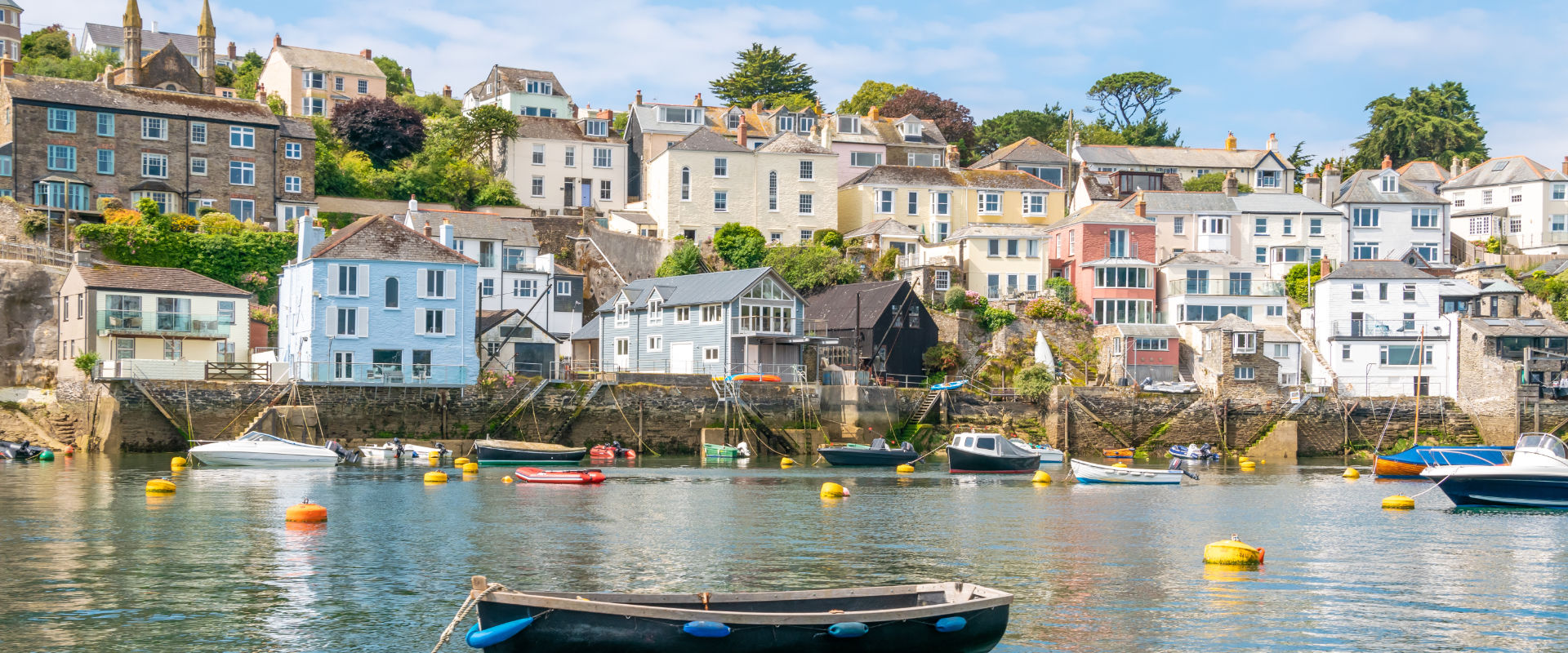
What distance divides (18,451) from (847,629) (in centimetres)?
4725

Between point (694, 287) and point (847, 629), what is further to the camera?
point (694, 287)

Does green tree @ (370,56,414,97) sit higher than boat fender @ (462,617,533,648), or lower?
higher

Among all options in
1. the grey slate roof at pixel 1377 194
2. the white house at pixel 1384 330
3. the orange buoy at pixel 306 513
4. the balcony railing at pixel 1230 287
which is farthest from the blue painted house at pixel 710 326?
the grey slate roof at pixel 1377 194

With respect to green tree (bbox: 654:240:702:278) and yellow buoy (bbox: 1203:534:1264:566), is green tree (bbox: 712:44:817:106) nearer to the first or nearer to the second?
green tree (bbox: 654:240:702:278)

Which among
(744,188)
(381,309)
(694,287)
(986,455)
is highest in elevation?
(744,188)

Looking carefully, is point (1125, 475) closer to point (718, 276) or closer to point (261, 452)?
point (718, 276)

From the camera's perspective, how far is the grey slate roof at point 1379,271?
77.4 meters

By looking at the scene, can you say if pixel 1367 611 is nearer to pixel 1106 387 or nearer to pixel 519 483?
pixel 519 483

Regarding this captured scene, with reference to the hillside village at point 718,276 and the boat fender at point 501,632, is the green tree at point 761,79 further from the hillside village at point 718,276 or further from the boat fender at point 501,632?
the boat fender at point 501,632

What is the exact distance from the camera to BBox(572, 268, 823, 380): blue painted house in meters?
68.2

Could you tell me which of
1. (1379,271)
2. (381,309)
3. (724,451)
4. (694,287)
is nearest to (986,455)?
(724,451)

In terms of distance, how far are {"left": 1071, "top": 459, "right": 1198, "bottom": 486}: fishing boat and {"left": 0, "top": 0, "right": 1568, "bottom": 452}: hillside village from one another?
49.3 feet

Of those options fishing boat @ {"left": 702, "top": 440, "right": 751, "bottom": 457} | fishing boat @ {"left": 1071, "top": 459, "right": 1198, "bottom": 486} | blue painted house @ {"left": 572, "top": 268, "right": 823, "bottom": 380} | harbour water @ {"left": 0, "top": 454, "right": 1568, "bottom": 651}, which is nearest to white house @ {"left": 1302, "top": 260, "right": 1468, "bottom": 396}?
fishing boat @ {"left": 1071, "top": 459, "right": 1198, "bottom": 486}

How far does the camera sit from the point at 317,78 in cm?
10406
